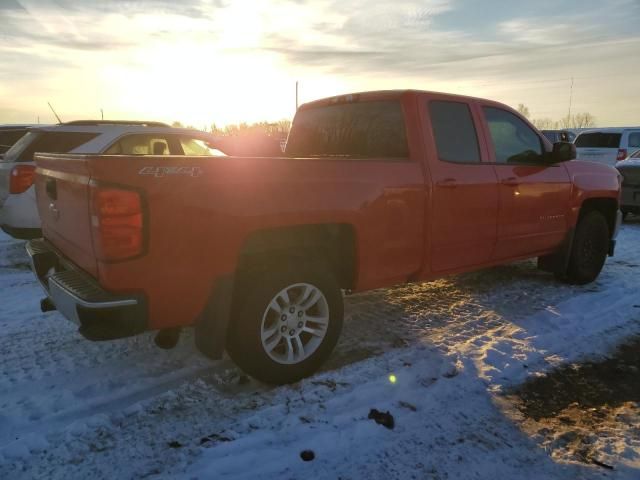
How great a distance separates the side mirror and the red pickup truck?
0.02 meters

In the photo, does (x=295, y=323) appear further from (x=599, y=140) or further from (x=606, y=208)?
(x=599, y=140)

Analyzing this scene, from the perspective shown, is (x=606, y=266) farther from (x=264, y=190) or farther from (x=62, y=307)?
(x=62, y=307)

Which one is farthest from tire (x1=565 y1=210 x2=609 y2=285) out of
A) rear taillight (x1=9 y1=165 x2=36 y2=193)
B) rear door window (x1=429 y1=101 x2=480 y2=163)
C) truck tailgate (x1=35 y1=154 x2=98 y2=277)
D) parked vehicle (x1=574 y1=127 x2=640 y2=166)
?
parked vehicle (x1=574 y1=127 x2=640 y2=166)

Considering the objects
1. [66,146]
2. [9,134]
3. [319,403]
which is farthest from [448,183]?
[9,134]

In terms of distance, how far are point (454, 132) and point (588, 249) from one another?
282cm

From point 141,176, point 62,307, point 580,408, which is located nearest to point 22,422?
point 62,307

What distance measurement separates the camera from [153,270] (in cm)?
255

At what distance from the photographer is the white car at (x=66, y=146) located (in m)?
5.80

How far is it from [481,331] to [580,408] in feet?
3.97

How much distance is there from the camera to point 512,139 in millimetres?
4742

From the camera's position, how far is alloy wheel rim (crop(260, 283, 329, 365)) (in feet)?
10.2

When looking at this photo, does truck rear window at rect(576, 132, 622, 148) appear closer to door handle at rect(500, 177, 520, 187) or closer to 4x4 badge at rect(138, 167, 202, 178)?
door handle at rect(500, 177, 520, 187)

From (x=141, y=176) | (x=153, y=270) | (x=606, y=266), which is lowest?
(x=606, y=266)

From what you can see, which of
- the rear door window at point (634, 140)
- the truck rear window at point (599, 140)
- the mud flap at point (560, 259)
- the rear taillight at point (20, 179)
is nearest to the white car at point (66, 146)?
the rear taillight at point (20, 179)
